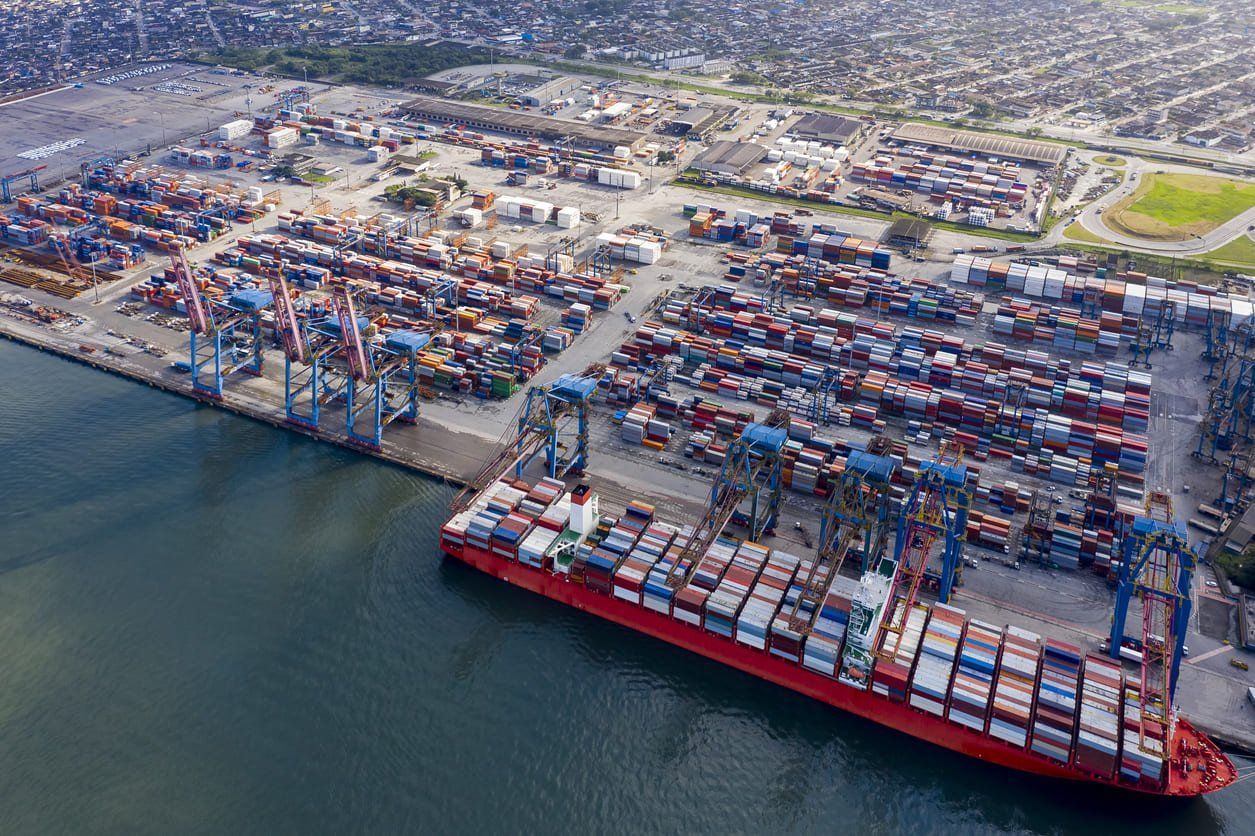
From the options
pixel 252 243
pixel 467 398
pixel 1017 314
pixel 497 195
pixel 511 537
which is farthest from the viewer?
pixel 497 195

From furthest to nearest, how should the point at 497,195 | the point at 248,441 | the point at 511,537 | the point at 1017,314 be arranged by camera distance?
the point at 497,195 < the point at 1017,314 < the point at 248,441 < the point at 511,537

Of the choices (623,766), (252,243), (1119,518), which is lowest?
(623,766)

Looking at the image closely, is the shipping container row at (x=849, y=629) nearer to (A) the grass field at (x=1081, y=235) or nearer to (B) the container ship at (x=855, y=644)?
(B) the container ship at (x=855, y=644)

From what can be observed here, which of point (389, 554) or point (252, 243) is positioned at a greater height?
point (252, 243)

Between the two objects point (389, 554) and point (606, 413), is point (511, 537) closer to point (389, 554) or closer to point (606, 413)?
point (389, 554)

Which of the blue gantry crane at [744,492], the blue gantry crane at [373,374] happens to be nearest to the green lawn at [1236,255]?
the blue gantry crane at [744,492]

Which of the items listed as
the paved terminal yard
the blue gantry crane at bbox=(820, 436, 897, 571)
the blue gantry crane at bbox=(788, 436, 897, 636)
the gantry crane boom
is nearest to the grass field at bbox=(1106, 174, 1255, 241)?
the paved terminal yard

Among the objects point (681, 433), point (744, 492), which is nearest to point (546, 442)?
point (681, 433)

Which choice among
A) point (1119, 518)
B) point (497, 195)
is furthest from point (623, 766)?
point (497, 195)
